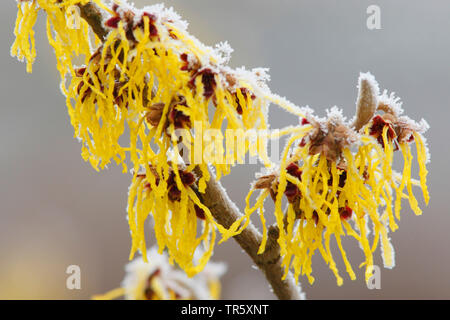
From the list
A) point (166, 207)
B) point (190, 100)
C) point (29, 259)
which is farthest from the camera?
point (29, 259)

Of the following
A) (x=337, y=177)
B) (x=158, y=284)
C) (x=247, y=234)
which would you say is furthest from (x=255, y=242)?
(x=158, y=284)

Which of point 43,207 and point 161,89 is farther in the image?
point 43,207

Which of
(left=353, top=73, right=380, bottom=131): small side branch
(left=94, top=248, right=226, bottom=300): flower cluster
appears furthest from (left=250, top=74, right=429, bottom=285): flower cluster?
(left=94, top=248, right=226, bottom=300): flower cluster

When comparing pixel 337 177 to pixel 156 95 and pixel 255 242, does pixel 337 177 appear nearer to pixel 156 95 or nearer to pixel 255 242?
pixel 255 242

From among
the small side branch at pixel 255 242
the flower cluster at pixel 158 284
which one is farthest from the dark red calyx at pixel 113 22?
the flower cluster at pixel 158 284

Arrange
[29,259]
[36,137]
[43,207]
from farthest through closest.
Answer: [36,137], [43,207], [29,259]

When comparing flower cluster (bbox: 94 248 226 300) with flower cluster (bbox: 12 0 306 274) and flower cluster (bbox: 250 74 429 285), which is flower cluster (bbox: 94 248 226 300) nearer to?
flower cluster (bbox: 12 0 306 274)
